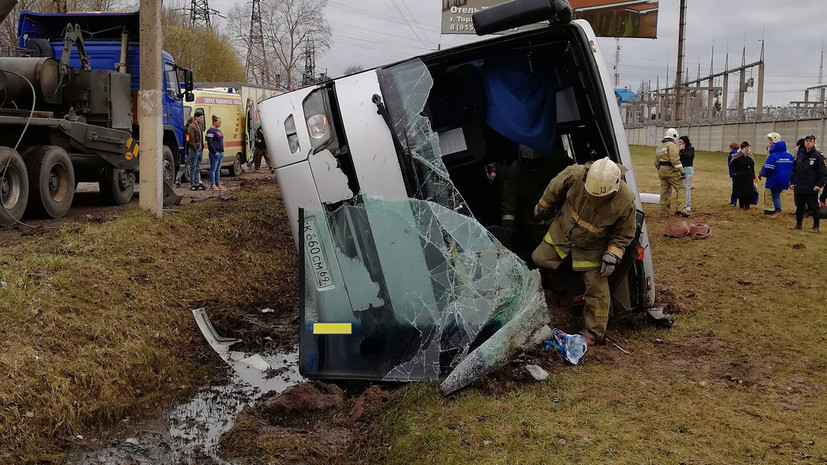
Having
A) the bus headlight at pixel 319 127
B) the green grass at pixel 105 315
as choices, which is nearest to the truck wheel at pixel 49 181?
the green grass at pixel 105 315

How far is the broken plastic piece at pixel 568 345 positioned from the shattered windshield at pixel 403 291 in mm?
441

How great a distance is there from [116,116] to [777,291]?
28.7ft

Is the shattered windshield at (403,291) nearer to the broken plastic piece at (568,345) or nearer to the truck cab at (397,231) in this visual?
the truck cab at (397,231)

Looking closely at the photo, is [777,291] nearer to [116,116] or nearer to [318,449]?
[318,449]

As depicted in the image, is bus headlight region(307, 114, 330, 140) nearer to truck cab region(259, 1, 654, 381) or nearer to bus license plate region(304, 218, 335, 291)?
truck cab region(259, 1, 654, 381)

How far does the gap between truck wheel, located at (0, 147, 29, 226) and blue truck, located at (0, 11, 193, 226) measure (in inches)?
0.4

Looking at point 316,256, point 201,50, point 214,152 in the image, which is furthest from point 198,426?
point 201,50

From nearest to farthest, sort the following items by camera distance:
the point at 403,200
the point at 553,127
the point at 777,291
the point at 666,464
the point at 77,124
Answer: the point at 666,464 < the point at 403,200 < the point at 553,127 < the point at 777,291 < the point at 77,124

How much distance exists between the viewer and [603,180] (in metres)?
4.75

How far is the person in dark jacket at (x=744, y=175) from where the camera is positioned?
13.6m

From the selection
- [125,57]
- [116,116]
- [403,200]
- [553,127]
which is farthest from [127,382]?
[125,57]

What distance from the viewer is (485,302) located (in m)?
4.47

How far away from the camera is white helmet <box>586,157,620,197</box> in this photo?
15.6 ft

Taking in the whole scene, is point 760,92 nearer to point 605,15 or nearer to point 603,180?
point 605,15
